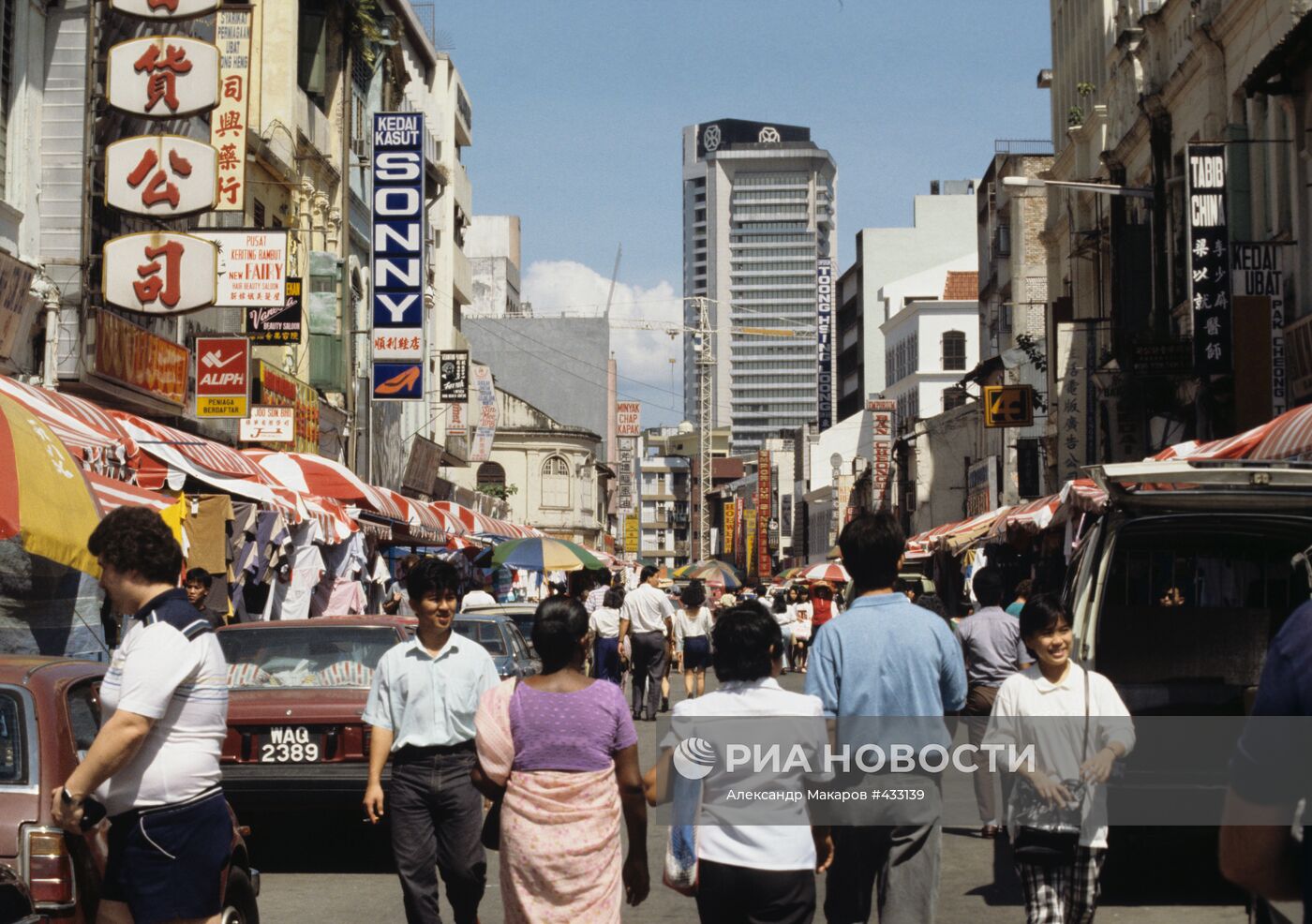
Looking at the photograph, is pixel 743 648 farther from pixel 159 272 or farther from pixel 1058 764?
pixel 159 272

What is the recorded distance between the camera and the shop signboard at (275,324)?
1028 inches

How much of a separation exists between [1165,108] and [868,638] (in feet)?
89.1

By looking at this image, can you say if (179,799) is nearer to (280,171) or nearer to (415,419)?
(280,171)

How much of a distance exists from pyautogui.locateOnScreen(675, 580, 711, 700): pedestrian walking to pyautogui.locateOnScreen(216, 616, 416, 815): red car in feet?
35.9

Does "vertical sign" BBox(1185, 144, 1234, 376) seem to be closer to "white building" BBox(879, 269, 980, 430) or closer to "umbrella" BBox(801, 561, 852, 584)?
"umbrella" BBox(801, 561, 852, 584)

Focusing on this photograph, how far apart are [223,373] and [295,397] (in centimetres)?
722

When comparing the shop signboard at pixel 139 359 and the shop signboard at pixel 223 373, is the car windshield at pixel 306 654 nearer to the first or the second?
the shop signboard at pixel 139 359

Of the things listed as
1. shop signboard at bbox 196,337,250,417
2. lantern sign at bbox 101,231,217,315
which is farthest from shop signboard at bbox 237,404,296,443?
lantern sign at bbox 101,231,217,315

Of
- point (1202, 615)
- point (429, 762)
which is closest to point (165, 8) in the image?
point (1202, 615)

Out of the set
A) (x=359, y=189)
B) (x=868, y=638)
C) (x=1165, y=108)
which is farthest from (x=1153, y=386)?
(x=868, y=638)

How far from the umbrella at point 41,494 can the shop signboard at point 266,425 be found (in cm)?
1652

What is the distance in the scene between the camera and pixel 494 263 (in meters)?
100

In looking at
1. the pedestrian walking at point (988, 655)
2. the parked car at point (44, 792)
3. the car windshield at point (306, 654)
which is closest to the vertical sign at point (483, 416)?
the pedestrian walking at point (988, 655)

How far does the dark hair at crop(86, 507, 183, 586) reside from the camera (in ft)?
18.6
